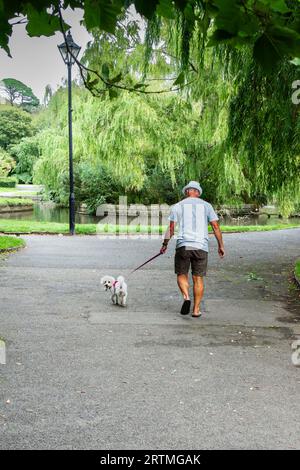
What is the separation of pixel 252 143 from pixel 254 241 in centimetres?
952

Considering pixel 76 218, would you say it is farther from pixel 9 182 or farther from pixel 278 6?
pixel 9 182

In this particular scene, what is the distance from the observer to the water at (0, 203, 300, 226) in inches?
1203

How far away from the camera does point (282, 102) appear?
7.77 m

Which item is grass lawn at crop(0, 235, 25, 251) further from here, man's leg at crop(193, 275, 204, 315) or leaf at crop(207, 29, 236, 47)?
leaf at crop(207, 29, 236, 47)

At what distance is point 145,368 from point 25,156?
60795 mm

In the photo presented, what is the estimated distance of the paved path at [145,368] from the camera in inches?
135

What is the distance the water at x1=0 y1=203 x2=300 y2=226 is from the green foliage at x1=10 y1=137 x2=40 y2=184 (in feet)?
71.5

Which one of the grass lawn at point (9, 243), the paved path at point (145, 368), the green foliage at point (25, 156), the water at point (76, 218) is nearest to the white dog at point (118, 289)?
the paved path at point (145, 368)

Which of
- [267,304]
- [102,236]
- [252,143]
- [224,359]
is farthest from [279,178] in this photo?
[102,236]

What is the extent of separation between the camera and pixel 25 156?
2464 inches

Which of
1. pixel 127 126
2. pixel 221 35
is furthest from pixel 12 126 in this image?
pixel 221 35

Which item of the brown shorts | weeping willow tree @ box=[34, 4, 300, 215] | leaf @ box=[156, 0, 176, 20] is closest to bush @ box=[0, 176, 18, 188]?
weeping willow tree @ box=[34, 4, 300, 215]
